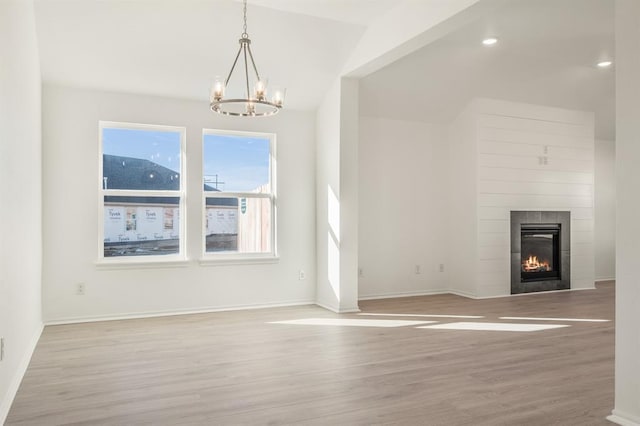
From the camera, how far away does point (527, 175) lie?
706 centimetres

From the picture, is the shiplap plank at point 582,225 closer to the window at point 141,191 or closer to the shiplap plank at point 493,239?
the shiplap plank at point 493,239

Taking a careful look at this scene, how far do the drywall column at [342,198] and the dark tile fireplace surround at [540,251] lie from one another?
2657 millimetres

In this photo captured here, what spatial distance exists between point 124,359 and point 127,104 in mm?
2927

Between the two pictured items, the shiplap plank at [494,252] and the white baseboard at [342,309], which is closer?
the white baseboard at [342,309]

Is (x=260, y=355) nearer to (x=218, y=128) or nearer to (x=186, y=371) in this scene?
(x=186, y=371)

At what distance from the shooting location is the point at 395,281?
6.84 m

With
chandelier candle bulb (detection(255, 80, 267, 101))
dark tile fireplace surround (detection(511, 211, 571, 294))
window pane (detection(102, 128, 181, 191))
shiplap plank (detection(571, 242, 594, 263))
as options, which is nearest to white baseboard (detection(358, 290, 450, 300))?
dark tile fireplace surround (detection(511, 211, 571, 294))

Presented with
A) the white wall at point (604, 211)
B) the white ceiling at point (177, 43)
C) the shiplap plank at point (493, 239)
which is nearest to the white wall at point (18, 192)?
the white ceiling at point (177, 43)

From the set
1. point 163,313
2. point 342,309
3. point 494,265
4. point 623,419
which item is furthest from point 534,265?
point 163,313

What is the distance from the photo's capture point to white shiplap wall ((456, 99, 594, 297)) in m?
6.70

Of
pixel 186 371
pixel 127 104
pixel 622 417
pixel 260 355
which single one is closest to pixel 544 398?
pixel 622 417

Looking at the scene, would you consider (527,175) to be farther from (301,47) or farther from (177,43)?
(177,43)

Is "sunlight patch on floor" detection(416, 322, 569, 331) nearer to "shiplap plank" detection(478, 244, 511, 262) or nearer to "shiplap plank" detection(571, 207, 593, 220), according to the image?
"shiplap plank" detection(478, 244, 511, 262)

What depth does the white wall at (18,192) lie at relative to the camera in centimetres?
275
